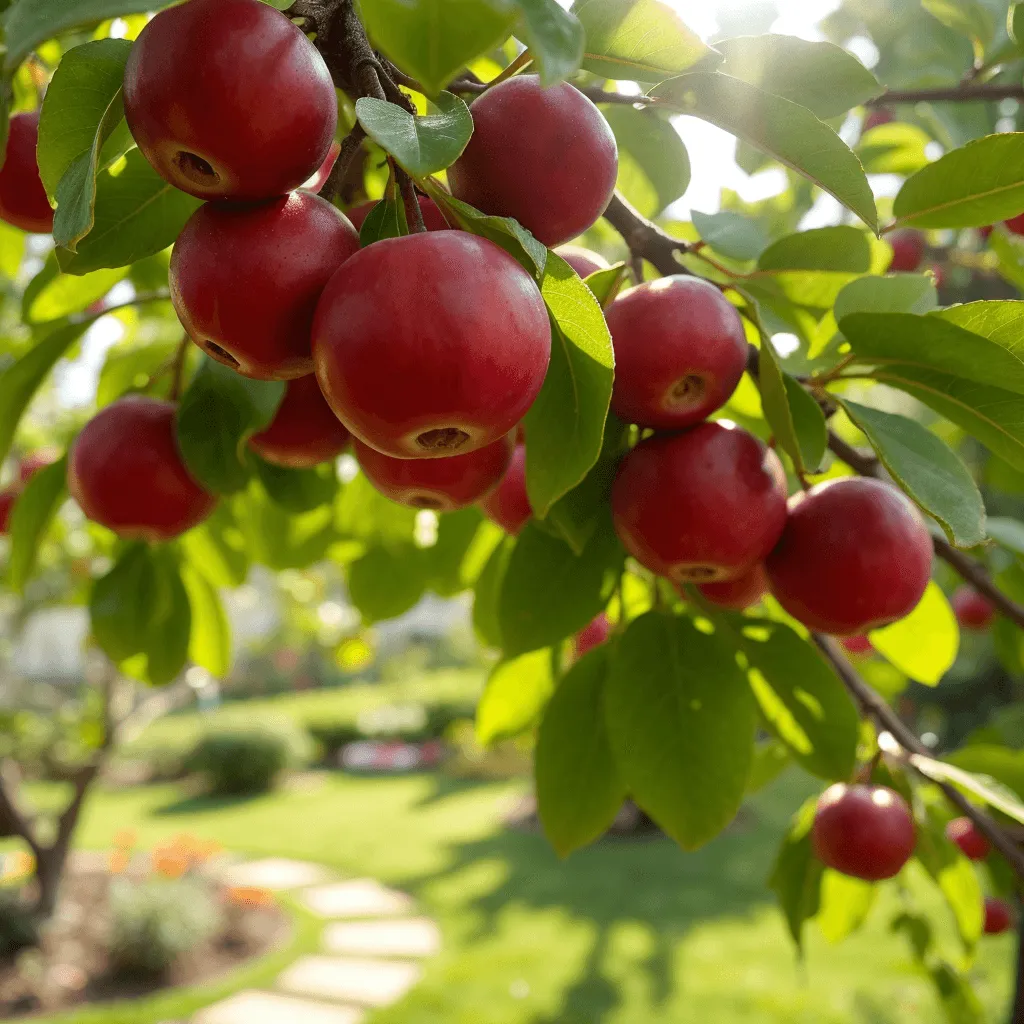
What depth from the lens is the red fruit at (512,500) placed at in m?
1.20

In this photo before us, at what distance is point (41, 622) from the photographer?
59.5 ft

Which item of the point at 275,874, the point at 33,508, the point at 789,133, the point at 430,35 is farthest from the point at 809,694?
the point at 275,874

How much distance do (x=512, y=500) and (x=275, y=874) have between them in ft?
26.1

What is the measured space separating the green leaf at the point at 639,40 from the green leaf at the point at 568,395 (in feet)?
0.74

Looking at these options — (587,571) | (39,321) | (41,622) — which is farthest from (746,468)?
(41,622)

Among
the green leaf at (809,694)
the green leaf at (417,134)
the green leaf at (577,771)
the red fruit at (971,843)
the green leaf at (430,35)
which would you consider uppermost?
the green leaf at (430,35)

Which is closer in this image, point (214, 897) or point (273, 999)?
point (273, 999)

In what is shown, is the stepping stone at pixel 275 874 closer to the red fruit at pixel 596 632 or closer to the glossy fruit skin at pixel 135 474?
the red fruit at pixel 596 632

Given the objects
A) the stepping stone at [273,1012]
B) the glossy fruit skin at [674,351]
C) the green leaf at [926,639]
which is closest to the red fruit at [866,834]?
the green leaf at [926,639]

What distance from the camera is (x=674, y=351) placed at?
2.88 ft

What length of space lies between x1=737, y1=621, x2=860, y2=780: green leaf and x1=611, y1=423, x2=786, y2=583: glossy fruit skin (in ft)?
0.89

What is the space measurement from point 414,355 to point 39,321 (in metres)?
1.07

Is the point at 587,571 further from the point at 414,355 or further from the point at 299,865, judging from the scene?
the point at 299,865

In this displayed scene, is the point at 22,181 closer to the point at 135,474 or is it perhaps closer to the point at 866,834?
the point at 135,474
